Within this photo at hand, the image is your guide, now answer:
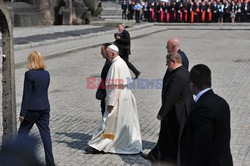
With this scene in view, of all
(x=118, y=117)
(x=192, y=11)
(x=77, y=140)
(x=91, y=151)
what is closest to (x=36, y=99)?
(x=118, y=117)

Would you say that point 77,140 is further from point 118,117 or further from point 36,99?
point 36,99

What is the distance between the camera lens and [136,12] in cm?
4516

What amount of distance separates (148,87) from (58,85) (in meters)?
2.45

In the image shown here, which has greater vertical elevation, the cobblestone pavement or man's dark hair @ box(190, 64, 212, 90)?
man's dark hair @ box(190, 64, 212, 90)

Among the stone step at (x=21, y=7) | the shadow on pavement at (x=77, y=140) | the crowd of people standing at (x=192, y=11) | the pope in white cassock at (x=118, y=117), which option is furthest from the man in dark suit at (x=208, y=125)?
the crowd of people standing at (x=192, y=11)

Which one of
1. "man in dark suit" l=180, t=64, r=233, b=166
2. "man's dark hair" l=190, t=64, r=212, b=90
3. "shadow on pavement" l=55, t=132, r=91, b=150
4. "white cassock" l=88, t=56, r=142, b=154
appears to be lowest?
"shadow on pavement" l=55, t=132, r=91, b=150

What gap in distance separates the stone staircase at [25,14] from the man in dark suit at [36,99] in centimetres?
2802

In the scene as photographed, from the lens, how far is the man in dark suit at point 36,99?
7391 millimetres

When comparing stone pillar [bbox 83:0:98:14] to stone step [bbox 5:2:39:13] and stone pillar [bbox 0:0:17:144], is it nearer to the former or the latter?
stone step [bbox 5:2:39:13]

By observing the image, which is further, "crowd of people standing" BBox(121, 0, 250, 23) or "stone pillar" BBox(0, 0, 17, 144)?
"crowd of people standing" BBox(121, 0, 250, 23)

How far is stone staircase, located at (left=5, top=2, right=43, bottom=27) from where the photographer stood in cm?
3519

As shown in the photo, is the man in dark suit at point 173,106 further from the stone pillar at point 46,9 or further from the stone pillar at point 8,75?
the stone pillar at point 46,9

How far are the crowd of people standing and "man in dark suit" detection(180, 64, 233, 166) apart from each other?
1566 inches

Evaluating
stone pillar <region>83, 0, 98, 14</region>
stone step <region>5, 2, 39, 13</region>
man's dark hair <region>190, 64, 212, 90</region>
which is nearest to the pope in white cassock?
man's dark hair <region>190, 64, 212, 90</region>
